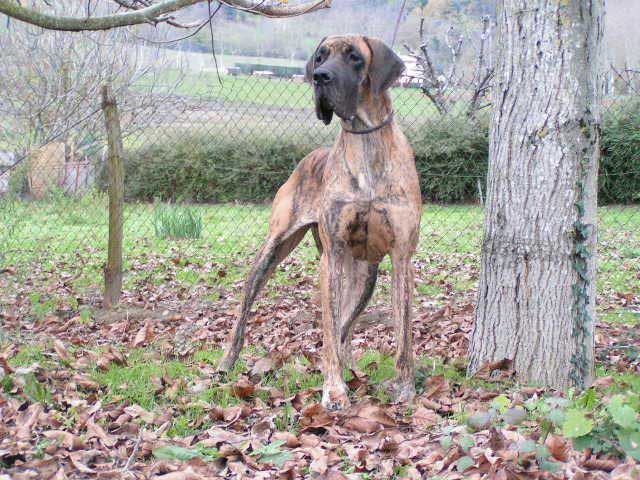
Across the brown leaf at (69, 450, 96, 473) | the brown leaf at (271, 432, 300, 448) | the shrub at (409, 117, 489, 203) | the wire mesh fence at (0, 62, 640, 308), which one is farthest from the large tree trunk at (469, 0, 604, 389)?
the shrub at (409, 117, 489, 203)

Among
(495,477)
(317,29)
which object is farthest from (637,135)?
(495,477)

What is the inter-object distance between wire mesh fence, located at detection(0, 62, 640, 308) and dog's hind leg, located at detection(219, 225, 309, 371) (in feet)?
7.98

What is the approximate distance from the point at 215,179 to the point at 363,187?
918 centimetres

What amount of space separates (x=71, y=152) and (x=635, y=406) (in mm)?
10623

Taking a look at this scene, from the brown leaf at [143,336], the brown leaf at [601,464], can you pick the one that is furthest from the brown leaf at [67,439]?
the brown leaf at [143,336]

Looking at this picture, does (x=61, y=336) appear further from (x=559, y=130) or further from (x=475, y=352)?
Result: (x=559, y=130)

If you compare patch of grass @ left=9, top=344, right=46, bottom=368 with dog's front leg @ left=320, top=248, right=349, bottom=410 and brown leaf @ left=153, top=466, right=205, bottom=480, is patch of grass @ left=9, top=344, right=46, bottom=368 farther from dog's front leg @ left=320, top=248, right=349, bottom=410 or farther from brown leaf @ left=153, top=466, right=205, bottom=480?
brown leaf @ left=153, top=466, right=205, bottom=480

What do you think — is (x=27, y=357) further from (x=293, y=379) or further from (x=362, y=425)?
(x=362, y=425)

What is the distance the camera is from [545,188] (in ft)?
13.1

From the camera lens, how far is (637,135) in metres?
10.3

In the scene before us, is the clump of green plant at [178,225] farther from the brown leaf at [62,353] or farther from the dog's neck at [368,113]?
the dog's neck at [368,113]

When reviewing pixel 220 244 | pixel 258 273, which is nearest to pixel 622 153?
pixel 220 244

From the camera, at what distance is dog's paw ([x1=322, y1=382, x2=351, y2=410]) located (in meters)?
3.93

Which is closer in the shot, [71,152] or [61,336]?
[61,336]
